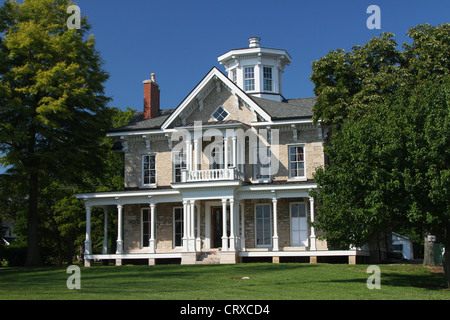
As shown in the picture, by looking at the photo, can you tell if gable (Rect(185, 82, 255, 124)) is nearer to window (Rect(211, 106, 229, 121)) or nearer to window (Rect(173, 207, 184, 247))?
window (Rect(211, 106, 229, 121))

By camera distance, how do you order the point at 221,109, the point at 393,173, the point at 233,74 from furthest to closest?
the point at 233,74, the point at 221,109, the point at 393,173

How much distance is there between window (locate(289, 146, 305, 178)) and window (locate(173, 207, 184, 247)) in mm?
6735

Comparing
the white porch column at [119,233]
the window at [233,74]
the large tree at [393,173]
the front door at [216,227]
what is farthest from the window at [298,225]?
the window at [233,74]

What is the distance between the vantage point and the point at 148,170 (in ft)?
111

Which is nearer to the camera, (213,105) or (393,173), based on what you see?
(393,173)

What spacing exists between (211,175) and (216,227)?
3.46m

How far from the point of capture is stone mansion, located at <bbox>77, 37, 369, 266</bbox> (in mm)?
29672

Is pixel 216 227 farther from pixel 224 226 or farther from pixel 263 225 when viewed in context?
pixel 224 226

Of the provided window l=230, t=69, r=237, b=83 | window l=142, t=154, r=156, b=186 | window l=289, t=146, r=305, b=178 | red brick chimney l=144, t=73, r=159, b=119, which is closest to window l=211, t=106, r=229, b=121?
window l=289, t=146, r=305, b=178

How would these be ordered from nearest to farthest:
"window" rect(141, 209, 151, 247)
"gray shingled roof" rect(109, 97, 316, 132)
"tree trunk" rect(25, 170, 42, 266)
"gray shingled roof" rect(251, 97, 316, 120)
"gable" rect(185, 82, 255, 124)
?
"tree trunk" rect(25, 170, 42, 266) < "gray shingled roof" rect(251, 97, 316, 120) < "gray shingled roof" rect(109, 97, 316, 132) < "gable" rect(185, 82, 255, 124) < "window" rect(141, 209, 151, 247)

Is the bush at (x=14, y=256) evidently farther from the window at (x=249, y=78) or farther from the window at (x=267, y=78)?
the window at (x=267, y=78)

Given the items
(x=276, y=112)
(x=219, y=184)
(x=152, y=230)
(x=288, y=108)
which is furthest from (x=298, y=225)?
(x=152, y=230)

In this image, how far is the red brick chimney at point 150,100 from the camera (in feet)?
119

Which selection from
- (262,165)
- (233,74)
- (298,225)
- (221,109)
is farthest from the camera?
(233,74)
